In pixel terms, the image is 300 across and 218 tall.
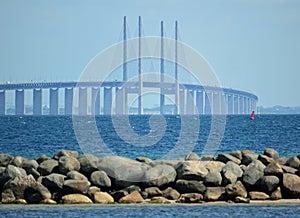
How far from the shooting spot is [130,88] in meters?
65.9

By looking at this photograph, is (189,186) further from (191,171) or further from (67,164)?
(67,164)

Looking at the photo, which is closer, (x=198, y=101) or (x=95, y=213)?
(x=95, y=213)

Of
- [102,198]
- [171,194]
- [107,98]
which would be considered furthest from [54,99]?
[102,198]

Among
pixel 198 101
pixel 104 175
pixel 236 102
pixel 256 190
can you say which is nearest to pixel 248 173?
pixel 256 190

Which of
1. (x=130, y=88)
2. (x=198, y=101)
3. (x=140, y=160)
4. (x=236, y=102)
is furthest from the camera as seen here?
(x=236, y=102)

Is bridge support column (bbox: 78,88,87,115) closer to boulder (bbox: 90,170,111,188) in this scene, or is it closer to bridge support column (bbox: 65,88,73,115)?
bridge support column (bbox: 65,88,73,115)

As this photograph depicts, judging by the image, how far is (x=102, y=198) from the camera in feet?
49.1

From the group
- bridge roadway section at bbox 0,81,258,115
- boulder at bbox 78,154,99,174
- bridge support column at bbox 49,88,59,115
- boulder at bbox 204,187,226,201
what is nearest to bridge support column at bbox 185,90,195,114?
bridge roadway section at bbox 0,81,258,115

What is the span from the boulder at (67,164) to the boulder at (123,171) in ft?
1.42

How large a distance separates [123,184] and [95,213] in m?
1.75

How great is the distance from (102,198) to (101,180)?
506 mm

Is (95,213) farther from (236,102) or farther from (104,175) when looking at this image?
(236,102)

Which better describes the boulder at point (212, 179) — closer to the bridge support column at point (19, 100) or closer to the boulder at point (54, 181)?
the boulder at point (54, 181)

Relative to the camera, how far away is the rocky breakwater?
1505cm
